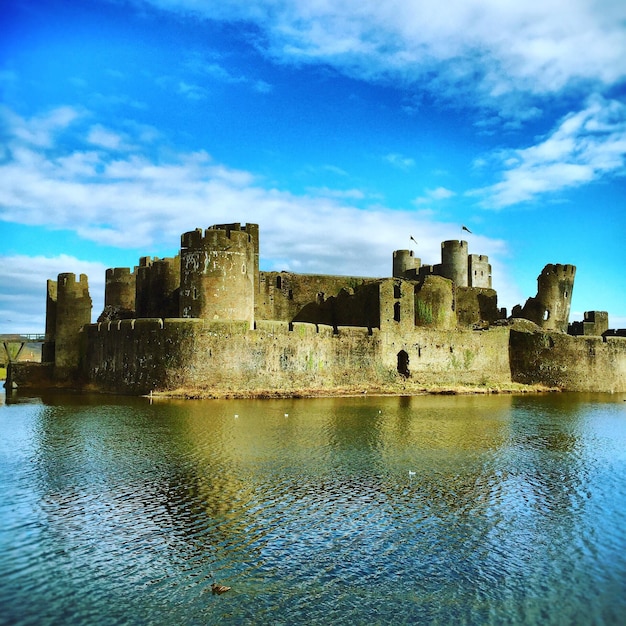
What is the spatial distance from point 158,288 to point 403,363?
13318 millimetres

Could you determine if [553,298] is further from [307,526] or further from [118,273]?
[307,526]

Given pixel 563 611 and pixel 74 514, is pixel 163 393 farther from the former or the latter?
pixel 563 611

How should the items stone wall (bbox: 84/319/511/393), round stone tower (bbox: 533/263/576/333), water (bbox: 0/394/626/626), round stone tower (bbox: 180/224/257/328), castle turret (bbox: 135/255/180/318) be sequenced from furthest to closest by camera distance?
round stone tower (bbox: 533/263/576/333)
castle turret (bbox: 135/255/180/318)
round stone tower (bbox: 180/224/257/328)
stone wall (bbox: 84/319/511/393)
water (bbox: 0/394/626/626)

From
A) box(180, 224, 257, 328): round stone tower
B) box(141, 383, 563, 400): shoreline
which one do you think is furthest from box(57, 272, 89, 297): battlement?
box(141, 383, 563, 400): shoreline

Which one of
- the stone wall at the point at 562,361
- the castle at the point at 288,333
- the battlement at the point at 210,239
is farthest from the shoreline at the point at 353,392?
the battlement at the point at 210,239

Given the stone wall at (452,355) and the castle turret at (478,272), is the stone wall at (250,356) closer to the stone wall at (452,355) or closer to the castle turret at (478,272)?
the stone wall at (452,355)

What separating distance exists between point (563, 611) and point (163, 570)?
468 cm

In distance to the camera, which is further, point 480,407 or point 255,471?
point 480,407

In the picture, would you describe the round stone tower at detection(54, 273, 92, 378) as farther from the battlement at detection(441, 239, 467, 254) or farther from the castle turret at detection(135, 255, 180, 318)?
the battlement at detection(441, 239, 467, 254)

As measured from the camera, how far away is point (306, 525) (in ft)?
34.4

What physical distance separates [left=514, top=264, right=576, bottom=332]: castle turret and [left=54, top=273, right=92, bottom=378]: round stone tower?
2757cm

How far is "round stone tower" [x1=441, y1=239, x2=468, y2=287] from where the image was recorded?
4881cm

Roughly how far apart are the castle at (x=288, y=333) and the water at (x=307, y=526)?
29.7 feet

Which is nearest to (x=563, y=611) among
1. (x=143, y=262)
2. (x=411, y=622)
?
(x=411, y=622)
